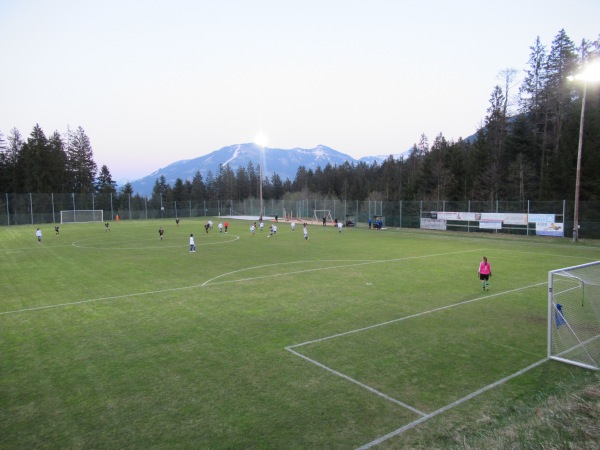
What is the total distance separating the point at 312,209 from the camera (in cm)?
6950

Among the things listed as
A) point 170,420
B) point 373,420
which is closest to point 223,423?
point 170,420

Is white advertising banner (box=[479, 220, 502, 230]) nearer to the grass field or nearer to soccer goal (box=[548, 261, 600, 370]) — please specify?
the grass field

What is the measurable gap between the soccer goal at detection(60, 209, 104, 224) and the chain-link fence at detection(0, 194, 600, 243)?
1279 millimetres

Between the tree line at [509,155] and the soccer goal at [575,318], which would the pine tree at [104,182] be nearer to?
the tree line at [509,155]

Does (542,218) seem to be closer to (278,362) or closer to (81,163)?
(278,362)

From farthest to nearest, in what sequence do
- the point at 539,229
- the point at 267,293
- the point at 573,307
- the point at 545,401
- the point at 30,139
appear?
the point at 30,139 → the point at 539,229 → the point at 267,293 → the point at 573,307 → the point at 545,401

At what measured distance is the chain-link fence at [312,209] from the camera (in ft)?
124

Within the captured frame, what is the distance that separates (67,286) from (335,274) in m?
12.6

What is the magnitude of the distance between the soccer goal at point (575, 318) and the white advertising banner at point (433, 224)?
31.0 metres

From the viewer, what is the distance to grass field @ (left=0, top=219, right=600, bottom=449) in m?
6.48

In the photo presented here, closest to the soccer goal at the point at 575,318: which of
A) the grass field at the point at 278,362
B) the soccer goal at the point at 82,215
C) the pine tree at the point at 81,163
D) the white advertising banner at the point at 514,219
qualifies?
the grass field at the point at 278,362

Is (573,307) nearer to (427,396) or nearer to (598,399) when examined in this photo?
(598,399)

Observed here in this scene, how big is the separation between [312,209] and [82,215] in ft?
136

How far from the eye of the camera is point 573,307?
12938 millimetres
